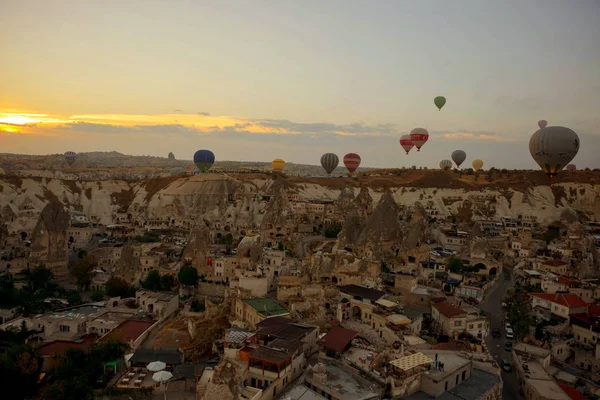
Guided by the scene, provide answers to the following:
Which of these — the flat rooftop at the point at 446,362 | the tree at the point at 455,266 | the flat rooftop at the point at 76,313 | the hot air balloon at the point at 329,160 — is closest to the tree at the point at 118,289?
the flat rooftop at the point at 76,313

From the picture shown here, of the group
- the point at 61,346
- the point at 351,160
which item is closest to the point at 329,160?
the point at 351,160

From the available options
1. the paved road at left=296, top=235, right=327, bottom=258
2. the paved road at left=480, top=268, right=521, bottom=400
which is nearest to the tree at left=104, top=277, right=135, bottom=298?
the paved road at left=296, top=235, right=327, bottom=258

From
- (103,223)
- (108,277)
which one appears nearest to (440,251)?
(108,277)

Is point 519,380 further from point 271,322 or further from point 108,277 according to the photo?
point 108,277

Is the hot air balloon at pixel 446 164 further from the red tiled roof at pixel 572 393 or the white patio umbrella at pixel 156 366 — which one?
the white patio umbrella at pixel 156 366

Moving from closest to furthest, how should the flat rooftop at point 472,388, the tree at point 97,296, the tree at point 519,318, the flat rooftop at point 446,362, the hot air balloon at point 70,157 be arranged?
the flat rooftop at point 472,388, the flat rooftop at point 446,362, the tree at point 519,318, the tree at point 97,296, the hot air balloon at point 70,157

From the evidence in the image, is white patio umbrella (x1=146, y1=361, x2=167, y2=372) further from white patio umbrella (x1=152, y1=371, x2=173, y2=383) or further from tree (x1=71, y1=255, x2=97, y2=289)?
tree (x1=71, y1=255, x2=97, y2=289)
